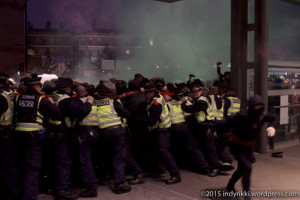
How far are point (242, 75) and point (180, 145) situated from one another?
2981 millimetres

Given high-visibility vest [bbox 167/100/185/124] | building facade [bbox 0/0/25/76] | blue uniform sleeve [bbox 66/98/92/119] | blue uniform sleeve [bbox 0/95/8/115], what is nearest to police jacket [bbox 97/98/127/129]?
blue uniform sleeve [bbox 66/98/92/119]

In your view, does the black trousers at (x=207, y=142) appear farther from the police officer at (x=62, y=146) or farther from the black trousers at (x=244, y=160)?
the police officer at (x=62, y=146)

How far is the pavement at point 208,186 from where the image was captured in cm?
504

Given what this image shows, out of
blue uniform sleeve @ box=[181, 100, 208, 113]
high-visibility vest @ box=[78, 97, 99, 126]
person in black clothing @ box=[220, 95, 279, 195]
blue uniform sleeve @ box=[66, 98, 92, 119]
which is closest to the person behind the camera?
person in black clothing @ box=[220, 95, 279, 195]

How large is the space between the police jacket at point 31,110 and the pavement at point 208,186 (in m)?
1.24

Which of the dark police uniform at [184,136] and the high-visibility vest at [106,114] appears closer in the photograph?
the high-visibility vest at [106,114]

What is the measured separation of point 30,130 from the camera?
4.52m

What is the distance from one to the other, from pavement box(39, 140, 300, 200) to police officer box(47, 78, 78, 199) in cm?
33

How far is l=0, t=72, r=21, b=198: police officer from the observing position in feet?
15.3

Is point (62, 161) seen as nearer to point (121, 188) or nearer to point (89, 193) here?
point (89, 193)

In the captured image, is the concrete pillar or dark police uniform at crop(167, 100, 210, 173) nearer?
dark police uniform at crop(167, 100, 210, 173)

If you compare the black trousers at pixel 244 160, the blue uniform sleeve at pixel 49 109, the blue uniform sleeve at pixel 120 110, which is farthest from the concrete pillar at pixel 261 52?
the blue uniform sleeve at pixel 49 109

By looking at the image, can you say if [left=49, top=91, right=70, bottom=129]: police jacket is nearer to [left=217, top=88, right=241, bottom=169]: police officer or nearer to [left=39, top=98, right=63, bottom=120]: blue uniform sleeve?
[left=39, top=98, right=63, bottom=120]: blue uniform sleeve

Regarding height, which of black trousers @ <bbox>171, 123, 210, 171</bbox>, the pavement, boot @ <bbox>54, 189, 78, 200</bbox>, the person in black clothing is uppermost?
the person in black clothing
